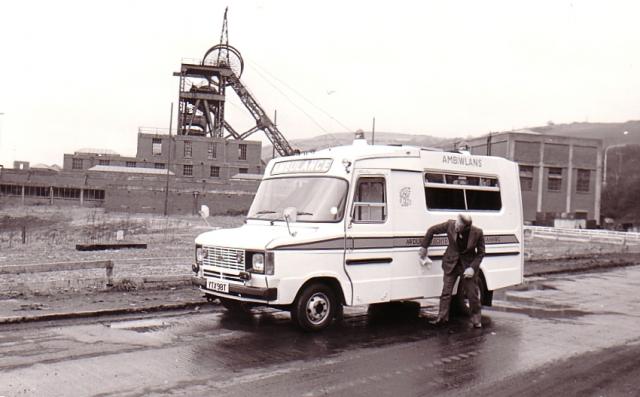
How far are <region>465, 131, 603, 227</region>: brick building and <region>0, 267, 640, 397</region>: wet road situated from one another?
6202 centimetres

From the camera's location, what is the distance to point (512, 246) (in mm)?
11172

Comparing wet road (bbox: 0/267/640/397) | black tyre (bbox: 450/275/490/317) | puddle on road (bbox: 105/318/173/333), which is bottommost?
puddle on road (bbox: 105/318/173/333)

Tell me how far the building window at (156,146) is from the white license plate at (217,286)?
69.2m

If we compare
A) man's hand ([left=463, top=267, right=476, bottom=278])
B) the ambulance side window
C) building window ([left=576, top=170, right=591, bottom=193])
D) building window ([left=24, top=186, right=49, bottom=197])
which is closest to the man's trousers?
man's hand ([left=463, top=267, right=476, bottom=278])

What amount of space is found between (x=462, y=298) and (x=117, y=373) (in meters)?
6.16

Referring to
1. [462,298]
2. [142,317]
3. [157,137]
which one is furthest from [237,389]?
[157,137]

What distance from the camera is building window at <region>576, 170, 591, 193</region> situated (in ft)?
240

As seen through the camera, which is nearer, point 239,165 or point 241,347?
point 241,347

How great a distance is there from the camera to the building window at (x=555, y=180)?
7106 cm

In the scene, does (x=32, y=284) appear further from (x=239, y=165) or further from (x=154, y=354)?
(x=239, y=165)

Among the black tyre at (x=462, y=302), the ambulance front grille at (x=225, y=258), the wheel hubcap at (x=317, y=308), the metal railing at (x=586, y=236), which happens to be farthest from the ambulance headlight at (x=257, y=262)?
the metal railing at (x=586, y=236)

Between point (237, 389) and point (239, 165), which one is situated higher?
point (239, 165)

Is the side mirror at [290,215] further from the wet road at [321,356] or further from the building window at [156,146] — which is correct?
the building window at [156,146]

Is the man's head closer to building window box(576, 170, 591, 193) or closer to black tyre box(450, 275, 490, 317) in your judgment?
black tyre box(450, 275, 490, 317)
